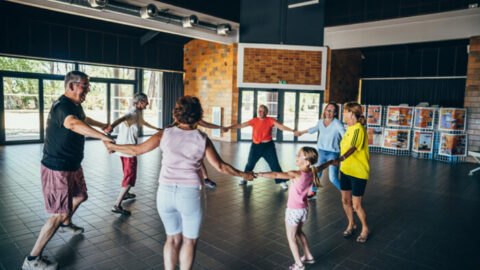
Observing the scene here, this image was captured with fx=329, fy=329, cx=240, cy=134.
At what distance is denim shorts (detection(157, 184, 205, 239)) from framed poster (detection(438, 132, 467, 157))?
9.58 metres

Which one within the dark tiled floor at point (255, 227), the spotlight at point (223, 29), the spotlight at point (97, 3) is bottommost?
the dark tiled floor at point (255, 227)

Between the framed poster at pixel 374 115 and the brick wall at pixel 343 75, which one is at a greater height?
the brick wall at pixel 343 75

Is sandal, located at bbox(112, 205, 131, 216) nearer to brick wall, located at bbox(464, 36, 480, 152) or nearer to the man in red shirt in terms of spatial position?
the man in red shirt

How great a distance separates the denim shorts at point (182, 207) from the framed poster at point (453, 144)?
958 cm

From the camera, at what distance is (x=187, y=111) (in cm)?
227

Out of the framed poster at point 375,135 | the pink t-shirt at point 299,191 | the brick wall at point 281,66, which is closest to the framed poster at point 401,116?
the framed poster at point 375,135

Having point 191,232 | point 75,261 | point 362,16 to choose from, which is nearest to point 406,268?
point 191,232

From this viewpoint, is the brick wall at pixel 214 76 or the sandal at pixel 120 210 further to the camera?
the brick wall at pixel 214 76

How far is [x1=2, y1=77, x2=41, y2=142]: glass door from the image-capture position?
34.7ft

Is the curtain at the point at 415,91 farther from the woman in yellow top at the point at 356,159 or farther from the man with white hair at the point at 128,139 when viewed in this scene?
the man with white hair at the point at 128,139

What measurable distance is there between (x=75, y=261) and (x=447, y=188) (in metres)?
6.62

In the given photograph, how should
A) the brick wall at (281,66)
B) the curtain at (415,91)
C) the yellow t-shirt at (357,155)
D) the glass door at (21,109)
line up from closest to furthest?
the yellow t-shirt at (357,155) < the glass door at (21,109) < the brick wall at (281,66) < the curtain at (415,91)

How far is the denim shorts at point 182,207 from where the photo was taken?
2.23 m

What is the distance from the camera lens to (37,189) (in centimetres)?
560
